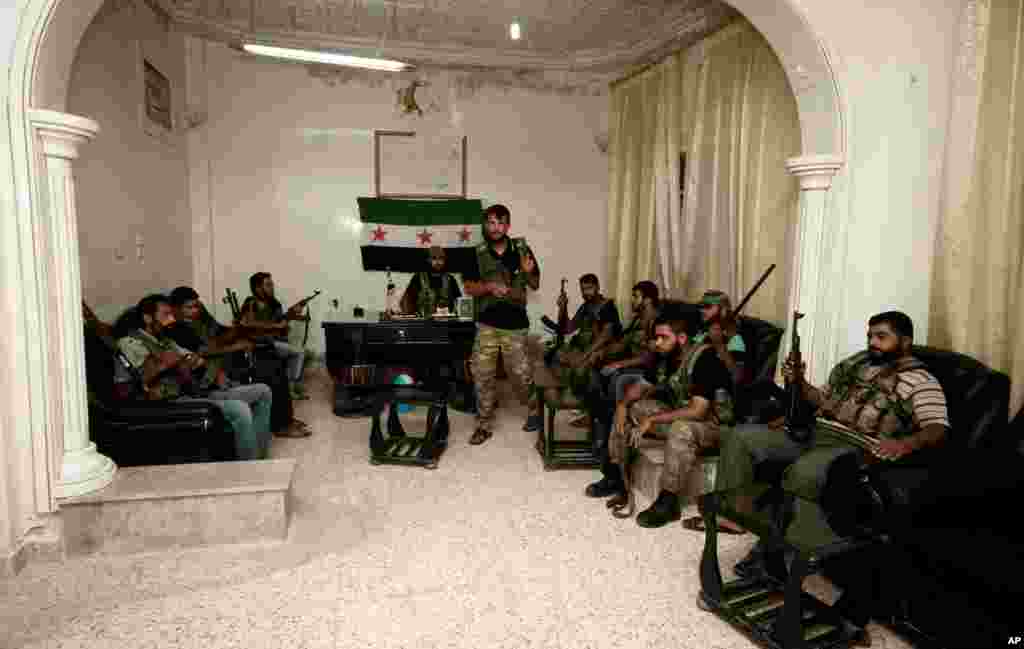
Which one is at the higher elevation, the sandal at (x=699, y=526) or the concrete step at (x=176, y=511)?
the concrete step at (x=176, y=511)

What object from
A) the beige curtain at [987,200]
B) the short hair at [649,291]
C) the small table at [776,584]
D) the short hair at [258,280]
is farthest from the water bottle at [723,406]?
the short hair at [258,280]

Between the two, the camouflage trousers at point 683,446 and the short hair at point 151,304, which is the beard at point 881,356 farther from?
the short hair at point 151,304

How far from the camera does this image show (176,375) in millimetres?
3463

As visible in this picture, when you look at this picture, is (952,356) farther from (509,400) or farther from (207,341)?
(207,341)

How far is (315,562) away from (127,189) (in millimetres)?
3064

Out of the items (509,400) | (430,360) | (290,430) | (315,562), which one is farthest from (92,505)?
(509,400)

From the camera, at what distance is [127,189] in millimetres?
4406

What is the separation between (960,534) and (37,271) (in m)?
3.46

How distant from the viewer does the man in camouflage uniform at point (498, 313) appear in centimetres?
443

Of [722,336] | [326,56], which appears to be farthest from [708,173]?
[326,56]

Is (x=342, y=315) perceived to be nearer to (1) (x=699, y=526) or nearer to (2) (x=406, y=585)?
(2) (x=406, y=585)

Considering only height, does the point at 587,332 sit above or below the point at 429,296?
below

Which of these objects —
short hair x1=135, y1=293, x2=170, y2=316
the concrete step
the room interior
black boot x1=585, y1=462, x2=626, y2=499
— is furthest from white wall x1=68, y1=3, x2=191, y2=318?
black boot x1=585, y1=462, x2=626, y2=499

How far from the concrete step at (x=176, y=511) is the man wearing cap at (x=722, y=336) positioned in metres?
2.27
